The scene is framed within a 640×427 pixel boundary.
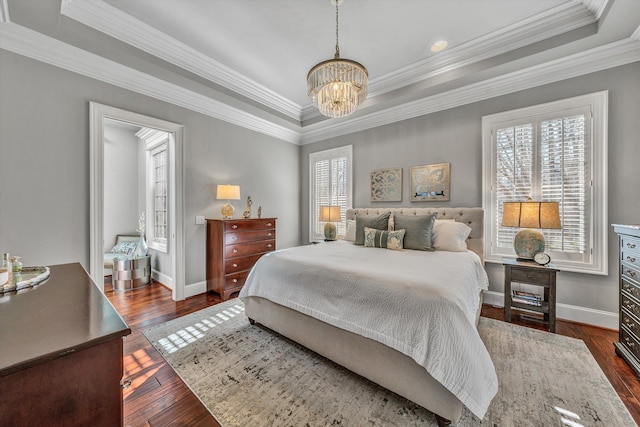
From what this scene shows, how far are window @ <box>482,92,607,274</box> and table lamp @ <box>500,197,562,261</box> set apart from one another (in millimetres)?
280

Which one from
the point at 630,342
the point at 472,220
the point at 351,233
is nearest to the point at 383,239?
the point at 351,233

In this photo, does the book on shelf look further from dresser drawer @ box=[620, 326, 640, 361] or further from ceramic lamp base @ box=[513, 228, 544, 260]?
dresser drawer @ box=[620, 326, 640, 361]

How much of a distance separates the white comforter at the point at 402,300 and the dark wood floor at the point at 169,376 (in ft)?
2.87

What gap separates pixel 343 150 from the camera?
4.68m

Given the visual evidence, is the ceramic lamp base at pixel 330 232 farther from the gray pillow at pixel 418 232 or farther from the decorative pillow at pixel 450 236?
the decorative pillow at pixel 450 236

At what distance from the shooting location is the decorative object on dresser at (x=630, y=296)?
73.9 inches

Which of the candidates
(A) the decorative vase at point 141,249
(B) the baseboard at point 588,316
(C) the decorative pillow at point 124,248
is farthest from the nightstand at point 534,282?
(C) the decorative pillow at point 124,248

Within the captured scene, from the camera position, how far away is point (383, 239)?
304cm

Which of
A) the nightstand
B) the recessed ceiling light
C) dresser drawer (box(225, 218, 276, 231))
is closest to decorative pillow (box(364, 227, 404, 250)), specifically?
the nightstand

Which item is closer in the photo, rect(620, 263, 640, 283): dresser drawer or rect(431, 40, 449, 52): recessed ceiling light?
rect(620, 263, 640, 283): dresser drawer

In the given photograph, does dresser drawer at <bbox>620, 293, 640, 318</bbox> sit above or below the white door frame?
below

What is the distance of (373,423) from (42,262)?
328 cm

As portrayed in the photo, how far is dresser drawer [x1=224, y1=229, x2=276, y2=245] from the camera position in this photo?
3.56 metres

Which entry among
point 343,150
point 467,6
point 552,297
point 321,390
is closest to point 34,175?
point 321,390
